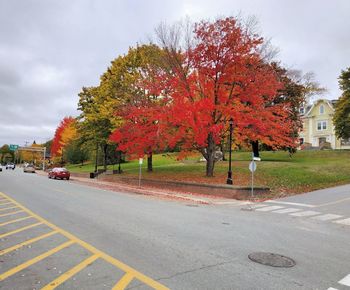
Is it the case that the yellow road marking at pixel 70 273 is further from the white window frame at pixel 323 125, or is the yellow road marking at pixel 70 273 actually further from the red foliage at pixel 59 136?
the red foliage at pixel 59 136

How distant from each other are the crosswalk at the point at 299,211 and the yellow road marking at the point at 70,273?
9.43 meters

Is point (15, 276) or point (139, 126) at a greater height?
point (139, 126)

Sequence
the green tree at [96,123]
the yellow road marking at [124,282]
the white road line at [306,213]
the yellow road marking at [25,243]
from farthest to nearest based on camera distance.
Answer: the green tree at [96,123], the white road line at [306,213], the yellow road marking at [25,243], the yellow road marking at [124,282]

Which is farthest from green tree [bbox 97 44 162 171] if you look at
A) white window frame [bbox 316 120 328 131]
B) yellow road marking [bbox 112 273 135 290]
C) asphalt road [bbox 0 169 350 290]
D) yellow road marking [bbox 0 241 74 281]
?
white window frame [bbox 316 120 328 131]

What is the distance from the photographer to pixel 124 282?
200 inches

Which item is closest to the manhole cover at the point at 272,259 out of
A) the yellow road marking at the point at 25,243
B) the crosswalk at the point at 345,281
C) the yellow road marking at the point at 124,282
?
the crosswalk at the point at 345,281

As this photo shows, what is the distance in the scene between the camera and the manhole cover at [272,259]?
247 inches

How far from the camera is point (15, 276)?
17.7 feet

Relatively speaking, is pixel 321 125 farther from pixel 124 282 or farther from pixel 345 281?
pixel 124 282

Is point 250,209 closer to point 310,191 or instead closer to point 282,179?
point 310,191

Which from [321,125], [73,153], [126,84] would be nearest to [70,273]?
[126,84]

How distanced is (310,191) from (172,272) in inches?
726

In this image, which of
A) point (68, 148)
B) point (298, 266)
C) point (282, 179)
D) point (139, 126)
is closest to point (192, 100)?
point (139, 126)

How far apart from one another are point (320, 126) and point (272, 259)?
205 feet
